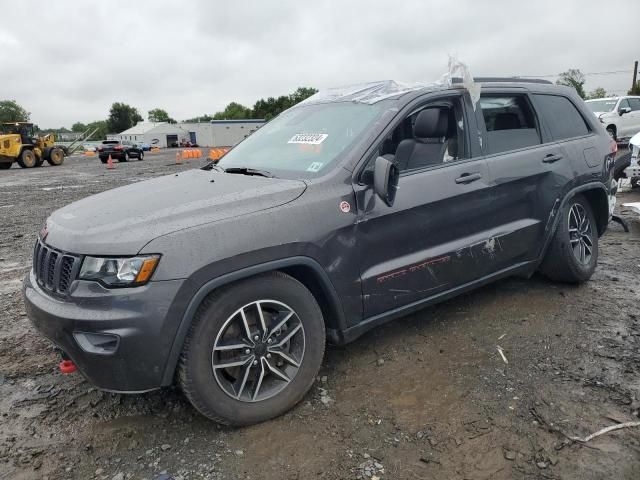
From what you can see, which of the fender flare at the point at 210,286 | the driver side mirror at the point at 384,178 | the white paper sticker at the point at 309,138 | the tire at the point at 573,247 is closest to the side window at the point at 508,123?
the tire at the point at 573,247

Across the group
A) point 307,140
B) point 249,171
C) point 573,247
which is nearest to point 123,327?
point 249,171

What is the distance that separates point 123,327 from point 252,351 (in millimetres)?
662

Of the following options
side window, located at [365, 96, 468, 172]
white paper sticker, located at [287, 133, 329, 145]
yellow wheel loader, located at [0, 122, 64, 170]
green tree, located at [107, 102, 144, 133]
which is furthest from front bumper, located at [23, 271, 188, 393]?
green tree, located at [107, 102, 144, 133]

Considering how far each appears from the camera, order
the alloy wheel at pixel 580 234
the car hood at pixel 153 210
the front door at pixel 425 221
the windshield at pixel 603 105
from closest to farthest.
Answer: the car hood at pixel 153 210
the front door at pixel 425 221
the alloy wheel at pixel 580 234
the windshield at pixel 603 105

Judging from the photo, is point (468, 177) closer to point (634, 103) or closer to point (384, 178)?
point (384, 178)

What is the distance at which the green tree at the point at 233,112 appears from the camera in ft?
407

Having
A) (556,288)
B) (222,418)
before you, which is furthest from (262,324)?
(556,288)

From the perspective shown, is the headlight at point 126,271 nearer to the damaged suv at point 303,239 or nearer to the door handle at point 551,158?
the damaged suv at point 303,239

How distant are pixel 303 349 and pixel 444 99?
1.97m

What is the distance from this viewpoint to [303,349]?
112 inches

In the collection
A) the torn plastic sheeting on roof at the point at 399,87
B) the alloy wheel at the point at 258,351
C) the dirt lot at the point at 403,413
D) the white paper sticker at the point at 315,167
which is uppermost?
the torn plastic sheeting on roof at the point at 399,87

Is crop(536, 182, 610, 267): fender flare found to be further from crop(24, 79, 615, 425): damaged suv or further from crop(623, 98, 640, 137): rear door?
crop(623, 98, 640, 137): rear door

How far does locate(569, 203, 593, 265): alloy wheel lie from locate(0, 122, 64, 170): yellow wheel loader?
26852 millimetres

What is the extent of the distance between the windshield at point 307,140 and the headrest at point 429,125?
309 mm
